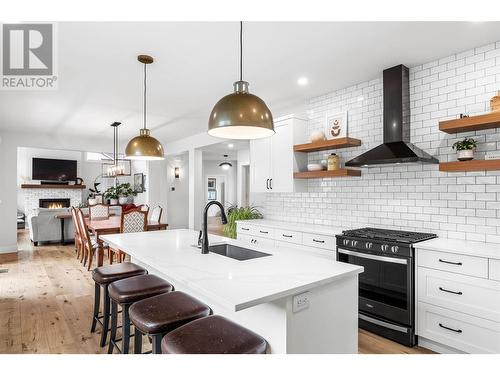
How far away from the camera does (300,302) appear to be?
5.57 ft

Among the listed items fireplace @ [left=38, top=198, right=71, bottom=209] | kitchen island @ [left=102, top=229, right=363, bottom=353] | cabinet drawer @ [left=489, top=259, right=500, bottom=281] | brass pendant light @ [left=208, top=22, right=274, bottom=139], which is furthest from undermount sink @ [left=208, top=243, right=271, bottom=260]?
fireplace @ [left=38, top=198, right=71, bottom=209]

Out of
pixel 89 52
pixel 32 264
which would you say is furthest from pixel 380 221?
pixel 32 264

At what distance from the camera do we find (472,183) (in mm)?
2840

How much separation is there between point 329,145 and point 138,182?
789cm

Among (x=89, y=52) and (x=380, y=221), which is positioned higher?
(x=89, y=52)

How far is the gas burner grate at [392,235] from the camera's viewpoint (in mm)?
2777

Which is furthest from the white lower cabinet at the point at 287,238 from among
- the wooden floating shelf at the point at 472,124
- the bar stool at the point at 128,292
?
the wooden floating shelf at the point at 472,124

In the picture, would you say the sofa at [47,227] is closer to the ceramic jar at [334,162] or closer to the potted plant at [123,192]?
the potted plant at [123,192]

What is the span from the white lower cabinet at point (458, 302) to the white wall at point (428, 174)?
565mm

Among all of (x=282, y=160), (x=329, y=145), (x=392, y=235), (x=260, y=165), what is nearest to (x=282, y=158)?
(x=282, y=160)

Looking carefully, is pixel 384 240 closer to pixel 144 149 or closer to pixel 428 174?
pixel 428 174

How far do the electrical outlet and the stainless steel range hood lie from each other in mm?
1785

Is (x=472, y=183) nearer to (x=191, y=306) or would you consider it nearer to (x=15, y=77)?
(x=191, y=306)
